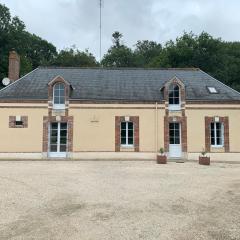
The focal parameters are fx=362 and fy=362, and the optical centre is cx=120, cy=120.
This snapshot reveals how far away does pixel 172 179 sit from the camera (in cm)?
1401

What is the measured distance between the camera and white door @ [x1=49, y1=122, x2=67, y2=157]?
75.7ft

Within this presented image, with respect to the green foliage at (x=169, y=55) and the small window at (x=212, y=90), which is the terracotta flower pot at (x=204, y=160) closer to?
the small window at (x=212, y=90)

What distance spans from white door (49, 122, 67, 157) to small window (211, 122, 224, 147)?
9.62m

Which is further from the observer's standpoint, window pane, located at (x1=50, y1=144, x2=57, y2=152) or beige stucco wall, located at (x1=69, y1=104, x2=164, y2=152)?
beige stucco wall, located at (x1=69, y1=104, x2=164, y2=152)

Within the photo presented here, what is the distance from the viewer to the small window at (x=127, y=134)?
76.8 feet

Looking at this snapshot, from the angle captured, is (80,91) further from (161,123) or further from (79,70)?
(161,123)

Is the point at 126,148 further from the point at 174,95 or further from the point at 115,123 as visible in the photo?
the point at 174,95

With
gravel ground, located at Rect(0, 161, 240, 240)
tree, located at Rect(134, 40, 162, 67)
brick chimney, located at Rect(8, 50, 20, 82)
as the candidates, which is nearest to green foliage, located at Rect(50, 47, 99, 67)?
tree, located at Rect(134, 40, 162, 67)

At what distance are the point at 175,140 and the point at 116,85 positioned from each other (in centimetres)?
564

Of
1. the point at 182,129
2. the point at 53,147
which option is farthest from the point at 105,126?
the point at 182,129

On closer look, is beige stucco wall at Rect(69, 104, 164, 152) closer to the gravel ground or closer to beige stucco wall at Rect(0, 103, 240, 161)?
beige stucco wall at Rect(0, 103, 240, 161)

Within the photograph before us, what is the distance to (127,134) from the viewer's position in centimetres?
2350

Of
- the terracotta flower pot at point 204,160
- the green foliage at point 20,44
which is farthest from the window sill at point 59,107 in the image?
the green foliage at point 20,44

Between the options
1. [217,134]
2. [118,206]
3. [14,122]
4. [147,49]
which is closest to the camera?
[118,206]
